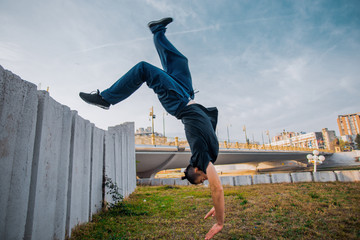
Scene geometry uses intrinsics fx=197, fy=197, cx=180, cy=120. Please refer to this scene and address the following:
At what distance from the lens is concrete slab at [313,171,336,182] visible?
10719mm

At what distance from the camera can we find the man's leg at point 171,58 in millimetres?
3139

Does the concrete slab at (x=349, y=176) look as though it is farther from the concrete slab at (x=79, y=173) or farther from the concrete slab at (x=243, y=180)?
the concrete slab at (x=79, y=173)

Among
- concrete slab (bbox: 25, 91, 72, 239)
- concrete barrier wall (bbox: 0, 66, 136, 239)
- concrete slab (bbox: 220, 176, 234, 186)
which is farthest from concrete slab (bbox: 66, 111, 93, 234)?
concrete slab (bbox: 220, 176, 234, 186)

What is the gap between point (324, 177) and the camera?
10875 mm

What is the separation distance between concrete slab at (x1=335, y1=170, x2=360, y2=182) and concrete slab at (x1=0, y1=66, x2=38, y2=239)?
44.2 feet

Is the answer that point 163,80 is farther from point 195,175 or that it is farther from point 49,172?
point 49,172

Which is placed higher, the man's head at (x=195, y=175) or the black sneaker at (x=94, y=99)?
the black sneaker at (x=94, y=99)

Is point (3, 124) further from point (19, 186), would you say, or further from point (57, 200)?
point (57, 200)

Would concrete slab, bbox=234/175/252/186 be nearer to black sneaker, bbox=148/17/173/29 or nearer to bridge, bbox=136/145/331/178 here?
black sneaker, bbox=148/17/173/29

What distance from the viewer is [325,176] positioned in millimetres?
10867

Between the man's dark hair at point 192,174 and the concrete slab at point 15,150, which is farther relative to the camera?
the man's dark hair at point 192,174

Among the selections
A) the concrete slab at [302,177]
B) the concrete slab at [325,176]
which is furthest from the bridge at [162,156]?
the concrete slab at [325,176]

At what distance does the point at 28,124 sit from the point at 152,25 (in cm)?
227

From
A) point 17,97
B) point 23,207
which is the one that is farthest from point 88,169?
point 17,97
